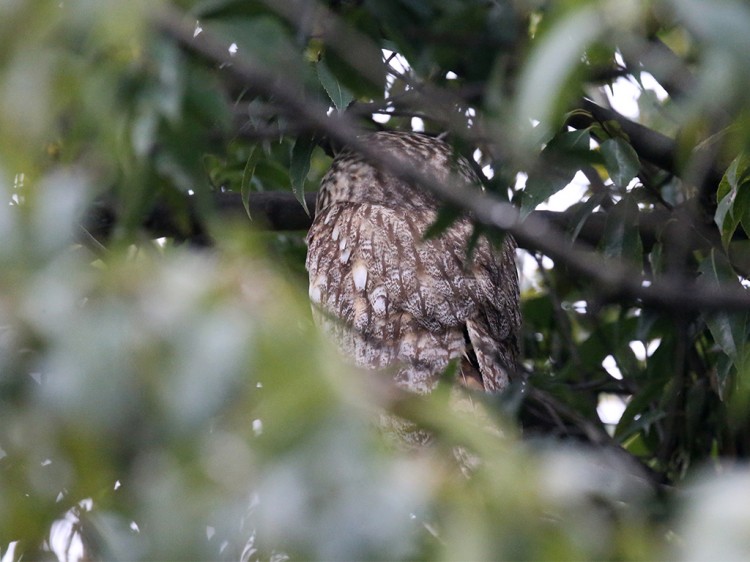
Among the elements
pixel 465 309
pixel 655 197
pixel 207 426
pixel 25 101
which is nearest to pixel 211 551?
pixel 207 426

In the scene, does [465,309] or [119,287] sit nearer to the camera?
[119,287]

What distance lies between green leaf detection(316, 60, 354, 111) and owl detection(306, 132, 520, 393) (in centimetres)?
50

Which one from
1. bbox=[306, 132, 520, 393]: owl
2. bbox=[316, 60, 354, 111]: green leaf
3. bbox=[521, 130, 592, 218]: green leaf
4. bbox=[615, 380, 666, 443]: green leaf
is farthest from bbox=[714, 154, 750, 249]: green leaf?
bbox=[615, 380, 666, 443]: green leaf

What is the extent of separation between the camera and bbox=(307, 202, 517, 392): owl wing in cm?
241

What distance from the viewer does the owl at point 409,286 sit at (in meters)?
2.41

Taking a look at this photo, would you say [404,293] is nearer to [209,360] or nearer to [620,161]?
[620,161]

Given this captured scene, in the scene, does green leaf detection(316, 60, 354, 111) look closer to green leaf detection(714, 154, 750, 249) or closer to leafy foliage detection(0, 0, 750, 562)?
leafy foliage detection(0, 0, 750, 562)

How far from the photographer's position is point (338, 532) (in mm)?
869

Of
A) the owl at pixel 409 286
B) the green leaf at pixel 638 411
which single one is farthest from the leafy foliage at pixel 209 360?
the green leaf at pixel 638 411

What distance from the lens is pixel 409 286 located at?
8.00 ft

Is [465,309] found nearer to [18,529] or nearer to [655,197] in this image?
[655,197]

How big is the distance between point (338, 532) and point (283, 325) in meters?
0.20

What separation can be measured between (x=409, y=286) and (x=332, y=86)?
26.5 inches

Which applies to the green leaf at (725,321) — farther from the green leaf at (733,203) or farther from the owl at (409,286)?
the owl at (409,286)
